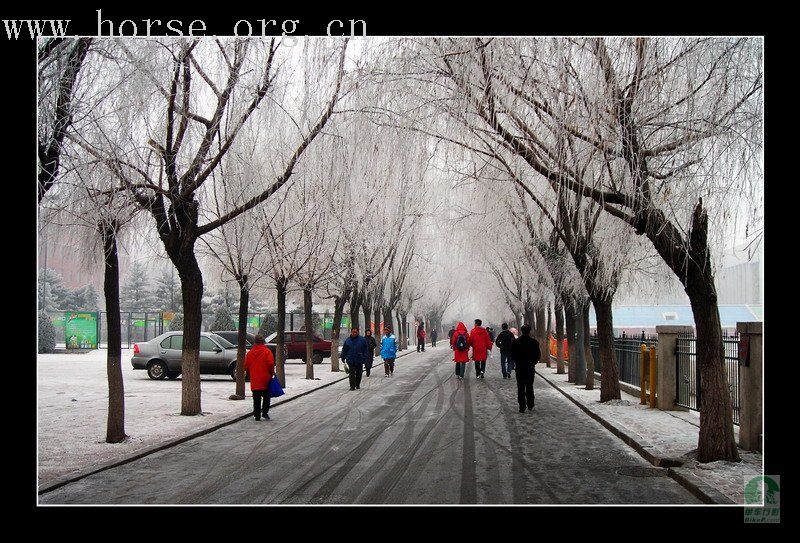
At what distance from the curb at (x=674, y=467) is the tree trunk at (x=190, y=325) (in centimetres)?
825

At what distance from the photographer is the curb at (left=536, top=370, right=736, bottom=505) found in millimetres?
8070

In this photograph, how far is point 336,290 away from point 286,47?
84.9 feet

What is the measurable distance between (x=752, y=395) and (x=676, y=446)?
1322 mm

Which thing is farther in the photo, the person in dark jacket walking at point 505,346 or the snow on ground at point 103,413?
the person in dark jacket walking at point 505,346

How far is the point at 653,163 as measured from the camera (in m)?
10.3

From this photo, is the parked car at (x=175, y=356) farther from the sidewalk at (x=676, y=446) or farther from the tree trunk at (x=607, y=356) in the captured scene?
the tree trunk at (x=607, y=356)

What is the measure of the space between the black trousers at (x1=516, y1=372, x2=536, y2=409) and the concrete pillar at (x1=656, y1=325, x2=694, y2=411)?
2749 mm

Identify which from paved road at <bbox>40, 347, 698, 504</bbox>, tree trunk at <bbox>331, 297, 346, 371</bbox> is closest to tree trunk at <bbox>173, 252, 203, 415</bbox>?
paved road at <bbox>40, 347, 698, 504</bbox>

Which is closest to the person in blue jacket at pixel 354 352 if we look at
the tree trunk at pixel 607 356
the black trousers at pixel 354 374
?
the black trousers at pixel 354 374

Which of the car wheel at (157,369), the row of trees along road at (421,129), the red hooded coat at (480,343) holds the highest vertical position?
the row of trees along road at (421,129)

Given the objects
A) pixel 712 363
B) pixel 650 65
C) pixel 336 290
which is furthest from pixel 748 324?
pixel 336 290

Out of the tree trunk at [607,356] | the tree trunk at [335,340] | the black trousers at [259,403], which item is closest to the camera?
the black trousers at [259,403]

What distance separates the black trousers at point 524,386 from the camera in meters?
16.3

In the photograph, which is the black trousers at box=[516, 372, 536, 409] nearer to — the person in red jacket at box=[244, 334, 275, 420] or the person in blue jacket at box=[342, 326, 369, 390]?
the person in red jacket at box=[244, 334, 275, 420]
